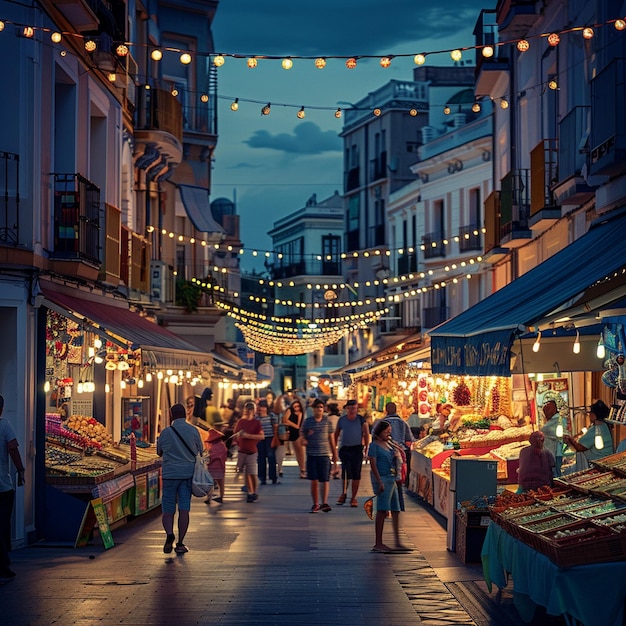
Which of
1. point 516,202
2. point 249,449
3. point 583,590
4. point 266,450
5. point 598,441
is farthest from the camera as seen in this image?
point 266,450

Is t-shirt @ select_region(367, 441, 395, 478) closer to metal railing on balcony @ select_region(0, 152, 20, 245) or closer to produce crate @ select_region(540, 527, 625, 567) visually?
metal railing on balcony @ select_region(0, 152, 20, 245)

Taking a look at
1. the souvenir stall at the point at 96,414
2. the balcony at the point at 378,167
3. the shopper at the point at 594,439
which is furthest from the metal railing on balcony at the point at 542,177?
the balcony at the point at 378,167

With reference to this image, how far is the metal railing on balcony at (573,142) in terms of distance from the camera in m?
16.7

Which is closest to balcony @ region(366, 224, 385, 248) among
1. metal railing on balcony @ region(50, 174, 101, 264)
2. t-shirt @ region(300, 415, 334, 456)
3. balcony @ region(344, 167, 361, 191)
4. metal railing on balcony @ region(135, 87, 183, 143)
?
balcony @ region(344, 167, 361, 191)

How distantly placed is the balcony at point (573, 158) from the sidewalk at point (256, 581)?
497 centimetres

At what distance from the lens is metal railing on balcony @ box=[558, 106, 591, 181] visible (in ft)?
54.8

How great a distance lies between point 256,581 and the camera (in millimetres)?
12992

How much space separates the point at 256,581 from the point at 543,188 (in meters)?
8.64

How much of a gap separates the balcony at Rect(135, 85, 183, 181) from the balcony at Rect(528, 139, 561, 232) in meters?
10.1

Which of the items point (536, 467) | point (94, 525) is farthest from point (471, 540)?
point (94, 525)

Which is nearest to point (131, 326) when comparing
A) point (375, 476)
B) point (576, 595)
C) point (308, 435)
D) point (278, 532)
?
point (308, 435)

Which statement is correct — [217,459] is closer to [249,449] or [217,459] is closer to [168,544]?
[249,449]

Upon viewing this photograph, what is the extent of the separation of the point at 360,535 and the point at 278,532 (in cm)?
115

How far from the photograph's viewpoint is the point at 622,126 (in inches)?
542
